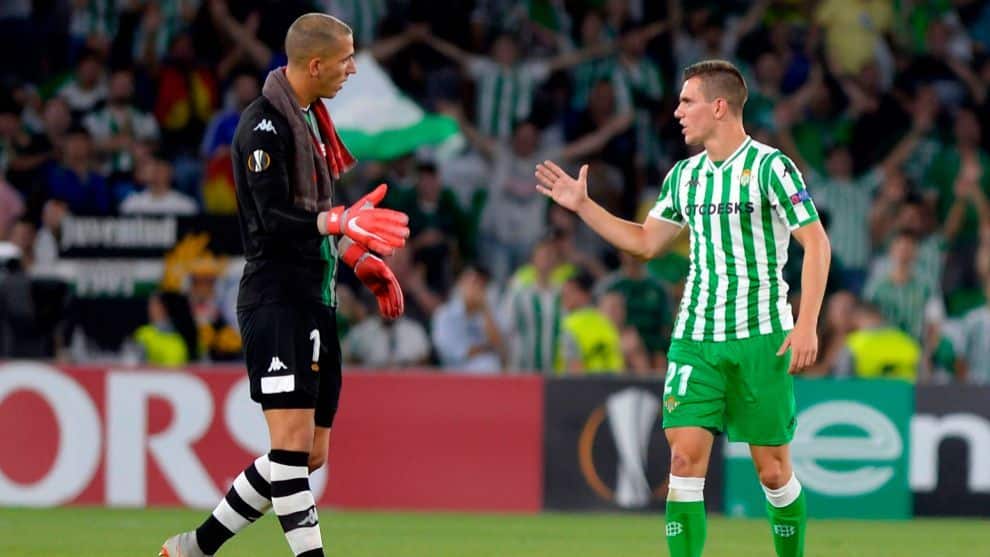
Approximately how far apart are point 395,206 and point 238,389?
297cm

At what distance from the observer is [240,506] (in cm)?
744

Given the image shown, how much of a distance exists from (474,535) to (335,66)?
4.42 meters

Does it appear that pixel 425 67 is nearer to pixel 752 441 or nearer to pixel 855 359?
pixel 855 359

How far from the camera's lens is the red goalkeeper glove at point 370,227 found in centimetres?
685

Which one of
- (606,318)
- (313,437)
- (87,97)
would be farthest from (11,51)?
(313,437)

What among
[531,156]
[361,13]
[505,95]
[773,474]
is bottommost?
[773,474]

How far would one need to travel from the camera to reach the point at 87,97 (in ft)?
52.3

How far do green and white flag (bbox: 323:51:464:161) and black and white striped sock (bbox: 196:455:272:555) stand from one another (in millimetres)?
7023

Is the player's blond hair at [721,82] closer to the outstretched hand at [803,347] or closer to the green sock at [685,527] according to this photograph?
the outstretched hand at [803,347]

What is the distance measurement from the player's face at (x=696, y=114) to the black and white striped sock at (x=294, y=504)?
2.08m

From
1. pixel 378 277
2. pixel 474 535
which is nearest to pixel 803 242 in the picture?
pixel 378 277

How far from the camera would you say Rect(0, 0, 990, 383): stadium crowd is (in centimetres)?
1391

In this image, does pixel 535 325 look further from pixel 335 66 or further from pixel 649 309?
pixel 335 66

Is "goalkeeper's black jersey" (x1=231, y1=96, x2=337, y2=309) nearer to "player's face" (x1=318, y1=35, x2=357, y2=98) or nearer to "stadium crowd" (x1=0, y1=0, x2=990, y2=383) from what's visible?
"player's face" (x1=318, y1=35, x2=357, y2=98)
